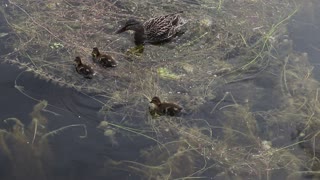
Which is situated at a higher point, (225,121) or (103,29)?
(103,29)

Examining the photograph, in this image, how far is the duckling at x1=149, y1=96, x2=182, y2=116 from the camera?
5.19 meters

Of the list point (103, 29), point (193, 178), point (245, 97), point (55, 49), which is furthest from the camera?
point (103, 29)

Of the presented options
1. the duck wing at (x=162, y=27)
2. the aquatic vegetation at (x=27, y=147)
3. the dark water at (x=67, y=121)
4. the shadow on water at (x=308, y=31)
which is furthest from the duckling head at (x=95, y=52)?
the shadow on water at (x=308, y=31)

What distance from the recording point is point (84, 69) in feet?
18.5

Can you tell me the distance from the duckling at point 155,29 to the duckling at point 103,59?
0.68 meters

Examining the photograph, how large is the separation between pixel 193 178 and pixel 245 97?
1.51 meters

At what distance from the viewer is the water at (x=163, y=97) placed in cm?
481

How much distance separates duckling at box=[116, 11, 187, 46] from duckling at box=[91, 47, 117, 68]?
685mm

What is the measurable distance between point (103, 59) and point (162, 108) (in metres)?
1.15

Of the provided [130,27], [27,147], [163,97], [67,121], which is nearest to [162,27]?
[130,27]

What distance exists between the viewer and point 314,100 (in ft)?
18.8

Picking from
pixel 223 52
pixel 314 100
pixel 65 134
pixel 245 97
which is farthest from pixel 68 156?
pixel 314 100

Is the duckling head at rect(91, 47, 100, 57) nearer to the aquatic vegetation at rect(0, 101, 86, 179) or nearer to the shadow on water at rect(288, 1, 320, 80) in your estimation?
the aquatic vegetation at rect(0, 101, 86, 179)

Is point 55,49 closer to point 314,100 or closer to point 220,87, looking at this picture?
point 220,87
